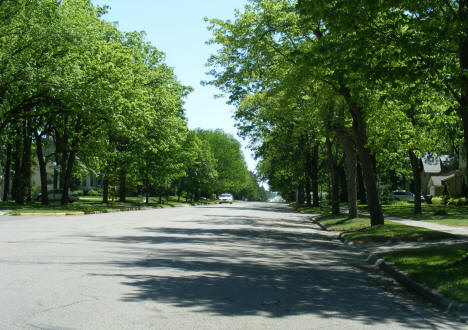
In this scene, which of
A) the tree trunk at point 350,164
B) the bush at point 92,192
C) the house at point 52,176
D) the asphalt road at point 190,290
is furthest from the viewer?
the bush at point 92,192

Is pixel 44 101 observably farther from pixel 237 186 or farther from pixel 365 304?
pixel 237 186

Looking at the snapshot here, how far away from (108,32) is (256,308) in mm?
37701

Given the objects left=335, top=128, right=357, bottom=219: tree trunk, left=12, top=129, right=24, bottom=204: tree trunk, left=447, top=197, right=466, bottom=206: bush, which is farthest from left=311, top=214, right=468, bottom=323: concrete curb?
left=447, top=197, right=466, bottom=206: bush

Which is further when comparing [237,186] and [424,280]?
[237,186]

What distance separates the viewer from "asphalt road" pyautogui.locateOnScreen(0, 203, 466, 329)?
5.73 m

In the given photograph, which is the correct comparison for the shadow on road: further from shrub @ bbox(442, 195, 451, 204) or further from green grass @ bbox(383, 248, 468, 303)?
shrub @ bbox(442, 195, 451, 204)

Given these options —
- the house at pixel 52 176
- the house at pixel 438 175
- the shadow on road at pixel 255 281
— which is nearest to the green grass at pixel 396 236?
the shadow on road at pixel 255 281

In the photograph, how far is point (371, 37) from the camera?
35.7 feet

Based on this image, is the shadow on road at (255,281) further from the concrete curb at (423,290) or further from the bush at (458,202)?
the bush at (458,202)

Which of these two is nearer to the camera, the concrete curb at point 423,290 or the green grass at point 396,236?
the concrete curb at point 423,290

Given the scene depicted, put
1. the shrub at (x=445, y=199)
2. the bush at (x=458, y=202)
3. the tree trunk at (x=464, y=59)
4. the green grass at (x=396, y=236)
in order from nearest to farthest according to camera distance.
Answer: the tree trunk at (x=464, y=59) < the green grass at (x=396, y=236) < the bush at (x=458, y=202) < the shrub at (x=445, y=199)

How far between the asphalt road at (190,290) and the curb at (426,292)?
0.19m

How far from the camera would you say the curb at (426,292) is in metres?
6.69

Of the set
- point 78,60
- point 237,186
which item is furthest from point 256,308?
point 237,186
